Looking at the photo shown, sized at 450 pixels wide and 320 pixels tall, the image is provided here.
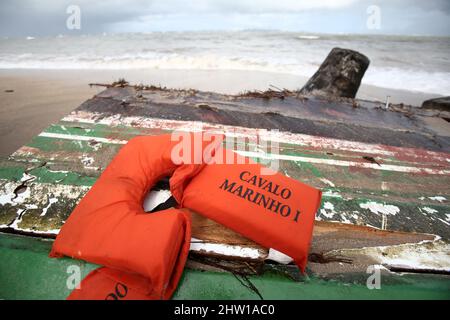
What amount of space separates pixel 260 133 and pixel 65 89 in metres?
5.19

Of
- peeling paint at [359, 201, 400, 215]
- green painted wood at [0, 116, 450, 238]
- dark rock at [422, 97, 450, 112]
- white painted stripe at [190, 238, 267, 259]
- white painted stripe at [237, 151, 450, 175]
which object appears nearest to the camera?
white painted stripe at [190, 238, 267, 259]

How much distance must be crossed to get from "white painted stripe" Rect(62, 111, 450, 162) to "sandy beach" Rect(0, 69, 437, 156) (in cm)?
136

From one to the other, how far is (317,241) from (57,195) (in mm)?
1766

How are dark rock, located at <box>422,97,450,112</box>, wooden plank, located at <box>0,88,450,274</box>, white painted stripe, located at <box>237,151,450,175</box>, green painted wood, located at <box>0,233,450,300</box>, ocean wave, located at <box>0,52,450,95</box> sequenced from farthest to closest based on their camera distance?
1. ocean wave, located at <box>0,52,450,95</box>
2. dark rock, located at <box>422,97,450,112</box>
3. white painted stripe, located at <box>237,151,450,175</box>
4. wooden plank, located at <box>0,88,450,274</box>
5. green painted wood, located at <box>0,233,450,300</box>

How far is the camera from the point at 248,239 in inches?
62.4

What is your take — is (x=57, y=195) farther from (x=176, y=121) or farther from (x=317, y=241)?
(x=317, y=241)

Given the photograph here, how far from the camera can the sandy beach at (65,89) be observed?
3986 mm

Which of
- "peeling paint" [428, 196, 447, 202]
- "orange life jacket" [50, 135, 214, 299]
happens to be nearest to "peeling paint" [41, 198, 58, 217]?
"orange life jacket" [50, 135, 214, 299]

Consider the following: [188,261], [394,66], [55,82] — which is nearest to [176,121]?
[188,261]

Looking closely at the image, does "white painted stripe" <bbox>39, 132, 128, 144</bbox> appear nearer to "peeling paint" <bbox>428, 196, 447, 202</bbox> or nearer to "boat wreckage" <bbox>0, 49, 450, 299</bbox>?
"boat wreckage" <bbox>0, 49, 450, 299</bbox>

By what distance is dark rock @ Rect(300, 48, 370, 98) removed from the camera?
504 cm

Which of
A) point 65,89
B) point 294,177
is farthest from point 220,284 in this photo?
point 65,89

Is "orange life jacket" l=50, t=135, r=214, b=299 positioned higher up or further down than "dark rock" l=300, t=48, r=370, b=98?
further down

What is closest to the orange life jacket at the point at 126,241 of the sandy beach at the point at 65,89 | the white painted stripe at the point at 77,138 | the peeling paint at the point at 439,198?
the white painted stripe at the point at 77,138
